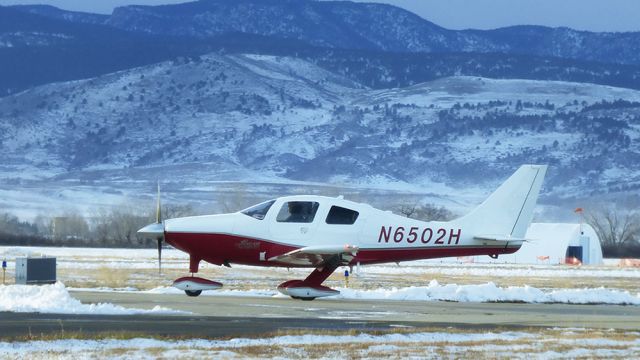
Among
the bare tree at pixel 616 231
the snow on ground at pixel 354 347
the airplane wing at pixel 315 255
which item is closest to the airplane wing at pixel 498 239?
the airplane wing at pixel 315 255

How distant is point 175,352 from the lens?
22.0 metres

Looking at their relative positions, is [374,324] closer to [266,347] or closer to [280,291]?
[266,347]

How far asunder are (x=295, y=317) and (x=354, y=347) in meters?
6.32

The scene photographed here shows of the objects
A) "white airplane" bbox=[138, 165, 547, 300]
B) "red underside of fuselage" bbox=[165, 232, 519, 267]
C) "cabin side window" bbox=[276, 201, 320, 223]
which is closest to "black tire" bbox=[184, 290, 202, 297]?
"white airplane" bbox=[138, 165, 547, 300]

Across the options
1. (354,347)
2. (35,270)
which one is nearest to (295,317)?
(354,347)

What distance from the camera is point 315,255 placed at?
3441 centimetres

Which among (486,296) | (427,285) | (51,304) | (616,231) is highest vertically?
(51,304)

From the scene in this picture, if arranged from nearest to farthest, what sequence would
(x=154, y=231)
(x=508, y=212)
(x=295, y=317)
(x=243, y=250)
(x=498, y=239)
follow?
(x=295, y=317) → (x=154, y=231) → (x=243, y=250) → (x=498, y=239) → (x=508, y=212)

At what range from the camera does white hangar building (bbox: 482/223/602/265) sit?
95.6m

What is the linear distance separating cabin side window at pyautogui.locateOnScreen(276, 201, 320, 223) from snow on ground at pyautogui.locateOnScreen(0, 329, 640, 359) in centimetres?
972

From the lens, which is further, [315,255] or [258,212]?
[258,212]

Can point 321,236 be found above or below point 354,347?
above

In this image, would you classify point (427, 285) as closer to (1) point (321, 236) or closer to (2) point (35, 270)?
(2) point (35, 270)

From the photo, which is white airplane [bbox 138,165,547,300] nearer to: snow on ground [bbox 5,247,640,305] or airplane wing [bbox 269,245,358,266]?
airplane wing [bbox 269,245,358,266]
